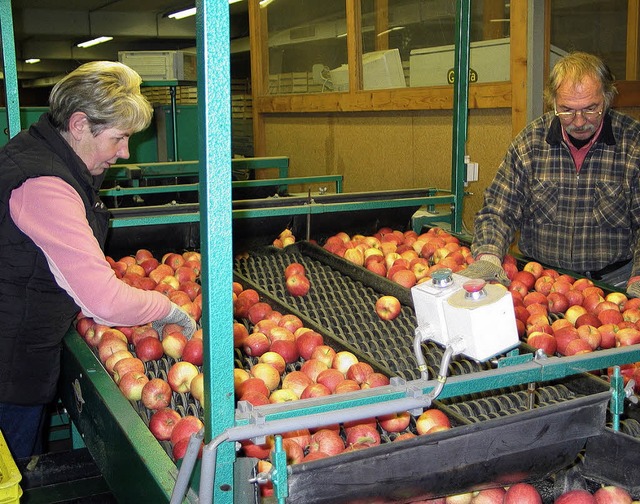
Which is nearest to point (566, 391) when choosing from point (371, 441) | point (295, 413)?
point (371, 441)

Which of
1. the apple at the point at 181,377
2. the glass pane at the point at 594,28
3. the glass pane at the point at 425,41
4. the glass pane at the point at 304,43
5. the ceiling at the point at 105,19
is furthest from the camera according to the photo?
the ceiling at the point at 105,19

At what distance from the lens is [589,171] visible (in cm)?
332

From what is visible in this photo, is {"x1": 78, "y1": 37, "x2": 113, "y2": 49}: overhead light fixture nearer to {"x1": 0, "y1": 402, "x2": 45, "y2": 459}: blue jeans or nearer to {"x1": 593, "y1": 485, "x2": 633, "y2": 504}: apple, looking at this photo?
{"x1": 0, "y1": 402, "x2": 45, "y2": 459}: blue jeans

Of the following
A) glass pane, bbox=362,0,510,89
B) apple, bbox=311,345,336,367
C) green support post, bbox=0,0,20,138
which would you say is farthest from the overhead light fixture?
apple, bbox=311,345,336,367

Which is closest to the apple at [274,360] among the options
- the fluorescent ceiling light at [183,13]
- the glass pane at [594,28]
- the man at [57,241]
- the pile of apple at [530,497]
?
the man at [57,241]

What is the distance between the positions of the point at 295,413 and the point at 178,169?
5.40m

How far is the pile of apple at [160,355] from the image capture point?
2.00 meters

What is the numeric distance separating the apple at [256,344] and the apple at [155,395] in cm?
42

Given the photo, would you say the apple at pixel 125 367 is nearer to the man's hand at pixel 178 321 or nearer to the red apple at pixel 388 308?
the man's hand at pixel 178 321

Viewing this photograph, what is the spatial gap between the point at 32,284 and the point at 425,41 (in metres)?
6.02

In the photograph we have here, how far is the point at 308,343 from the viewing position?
2537 mm

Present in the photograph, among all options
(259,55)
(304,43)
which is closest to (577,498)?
(304,43)

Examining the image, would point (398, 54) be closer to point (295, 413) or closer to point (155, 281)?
point (155, 281)

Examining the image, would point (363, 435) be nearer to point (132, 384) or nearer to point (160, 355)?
point (132, 384)
